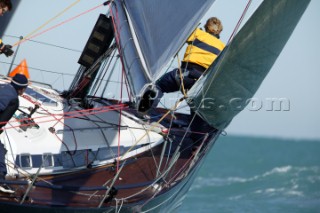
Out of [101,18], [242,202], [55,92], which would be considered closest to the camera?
[101,18]

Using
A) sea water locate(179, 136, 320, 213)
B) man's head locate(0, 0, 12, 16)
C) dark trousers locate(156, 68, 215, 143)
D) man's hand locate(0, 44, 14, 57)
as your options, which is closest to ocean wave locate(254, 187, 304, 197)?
sea water locate(179, 136, 320, 213)

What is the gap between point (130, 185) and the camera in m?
7.99

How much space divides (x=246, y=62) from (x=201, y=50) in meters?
1.18

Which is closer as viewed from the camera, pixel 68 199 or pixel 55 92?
pixel 68 199

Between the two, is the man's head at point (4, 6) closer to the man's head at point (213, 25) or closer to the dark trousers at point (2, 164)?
the dark trousers at point (2, 164)

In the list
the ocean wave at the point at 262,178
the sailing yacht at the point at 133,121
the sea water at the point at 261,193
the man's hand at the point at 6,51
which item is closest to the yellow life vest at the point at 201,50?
the sailing yacht at the point at 133,121

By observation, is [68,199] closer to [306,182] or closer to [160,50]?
[160,50]

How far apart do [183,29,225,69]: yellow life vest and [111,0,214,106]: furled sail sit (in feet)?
4.16

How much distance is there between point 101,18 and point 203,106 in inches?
75.6

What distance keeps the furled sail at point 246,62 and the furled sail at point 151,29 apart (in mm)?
572

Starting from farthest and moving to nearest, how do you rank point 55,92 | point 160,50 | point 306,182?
point 306,182
point 55,92
point 160,50

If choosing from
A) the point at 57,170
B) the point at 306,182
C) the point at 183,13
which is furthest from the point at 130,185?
the point at 306,182

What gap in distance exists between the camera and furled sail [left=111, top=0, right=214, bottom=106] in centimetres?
776

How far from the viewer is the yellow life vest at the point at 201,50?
31.2ft
